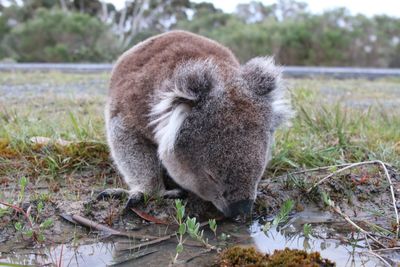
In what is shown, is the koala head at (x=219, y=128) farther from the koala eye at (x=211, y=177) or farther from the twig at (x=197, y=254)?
the twig at (x=197, y=254)

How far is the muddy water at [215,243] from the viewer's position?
2.08m

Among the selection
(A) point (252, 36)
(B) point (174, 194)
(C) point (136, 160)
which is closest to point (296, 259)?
(B) point (174, 194)

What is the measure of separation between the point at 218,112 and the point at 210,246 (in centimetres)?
67

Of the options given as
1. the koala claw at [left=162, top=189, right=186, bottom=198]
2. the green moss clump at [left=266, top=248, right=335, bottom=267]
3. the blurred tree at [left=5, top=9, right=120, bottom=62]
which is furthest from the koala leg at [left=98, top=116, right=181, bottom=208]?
the blurred tree at [left=5, top=9, right=120, bottom=62]

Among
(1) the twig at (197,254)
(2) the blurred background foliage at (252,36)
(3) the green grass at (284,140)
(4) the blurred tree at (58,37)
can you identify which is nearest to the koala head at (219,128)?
(1) the twig at (197,254)

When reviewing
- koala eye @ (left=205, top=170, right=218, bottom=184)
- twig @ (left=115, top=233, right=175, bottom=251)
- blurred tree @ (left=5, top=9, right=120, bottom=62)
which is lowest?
blurred tree @ (left=5, top=9, right=120, bottom=62)

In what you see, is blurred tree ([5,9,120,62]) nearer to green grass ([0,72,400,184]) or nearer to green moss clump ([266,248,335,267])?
green grass ([0,72,400,184])

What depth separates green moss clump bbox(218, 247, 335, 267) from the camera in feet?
6.18

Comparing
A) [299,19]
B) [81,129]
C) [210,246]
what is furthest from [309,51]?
[210,246]

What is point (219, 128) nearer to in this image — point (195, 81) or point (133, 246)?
point (195, 81)

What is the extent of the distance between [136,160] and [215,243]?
896mm

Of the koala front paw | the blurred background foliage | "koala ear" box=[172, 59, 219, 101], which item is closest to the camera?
"koala ear" box=[172, 59, 219, 101]

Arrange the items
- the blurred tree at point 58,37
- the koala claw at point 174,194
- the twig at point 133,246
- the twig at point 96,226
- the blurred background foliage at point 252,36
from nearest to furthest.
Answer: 1. the twig at point 133,246
2. the twig at point 96,226
3. the koala claw at point 174,194
4. the blurred background foliage at point 252,36
5. the blurred tree at point 58,37

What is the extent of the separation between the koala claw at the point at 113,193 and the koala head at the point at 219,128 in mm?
304
